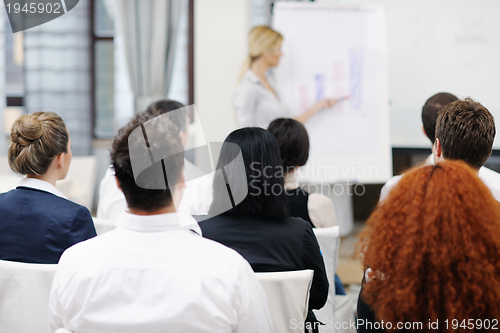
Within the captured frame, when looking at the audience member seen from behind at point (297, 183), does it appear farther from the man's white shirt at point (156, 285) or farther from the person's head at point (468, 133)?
the man's white shirt at point (156, 285)

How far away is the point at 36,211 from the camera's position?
1.27 m

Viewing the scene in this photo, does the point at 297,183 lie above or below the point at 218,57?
below

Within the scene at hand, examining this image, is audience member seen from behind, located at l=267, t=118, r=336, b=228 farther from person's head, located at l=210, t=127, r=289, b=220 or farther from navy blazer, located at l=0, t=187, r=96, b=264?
navy blazer, located at l=0, t=187, r=96, b=264

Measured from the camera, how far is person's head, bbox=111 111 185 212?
906 millimetres

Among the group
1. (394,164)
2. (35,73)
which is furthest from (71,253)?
(35,73)

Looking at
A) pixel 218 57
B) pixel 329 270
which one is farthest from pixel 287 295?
pixel 218 57

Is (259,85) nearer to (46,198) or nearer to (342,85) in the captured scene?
(342,85)

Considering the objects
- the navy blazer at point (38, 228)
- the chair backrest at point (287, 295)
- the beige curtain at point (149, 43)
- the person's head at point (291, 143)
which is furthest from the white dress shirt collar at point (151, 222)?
the beige curtain at point (149, 43)

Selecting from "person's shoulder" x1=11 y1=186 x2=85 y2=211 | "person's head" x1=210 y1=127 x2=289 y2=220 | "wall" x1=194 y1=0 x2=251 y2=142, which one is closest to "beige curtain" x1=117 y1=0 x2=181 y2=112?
"wall" x1=194 y1=0 x2=251 y2=142

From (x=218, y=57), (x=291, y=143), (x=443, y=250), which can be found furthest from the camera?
(x=218, y=57)

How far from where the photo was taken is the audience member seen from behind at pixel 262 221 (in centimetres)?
116

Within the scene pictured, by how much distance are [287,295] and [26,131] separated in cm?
96

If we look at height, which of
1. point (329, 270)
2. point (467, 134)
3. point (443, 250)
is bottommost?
point (329, 270)

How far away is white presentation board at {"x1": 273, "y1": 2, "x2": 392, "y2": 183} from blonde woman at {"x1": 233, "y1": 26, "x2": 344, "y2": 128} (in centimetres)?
11
